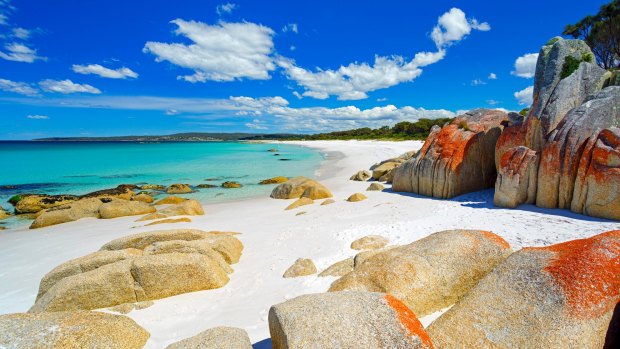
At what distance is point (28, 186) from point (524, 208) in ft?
118

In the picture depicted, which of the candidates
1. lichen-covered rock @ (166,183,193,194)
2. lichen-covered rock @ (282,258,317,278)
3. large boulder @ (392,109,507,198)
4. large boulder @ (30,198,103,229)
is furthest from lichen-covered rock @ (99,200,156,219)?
large boulder @ (392,109,507,198)

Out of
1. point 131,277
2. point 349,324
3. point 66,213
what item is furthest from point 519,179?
point 66,213

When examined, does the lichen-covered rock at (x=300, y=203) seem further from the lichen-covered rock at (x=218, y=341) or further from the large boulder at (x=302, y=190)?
the lichen-covered rock at (x=218, y=341)

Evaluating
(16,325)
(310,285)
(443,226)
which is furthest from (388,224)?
(16,325)

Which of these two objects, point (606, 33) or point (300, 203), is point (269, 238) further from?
point (606, 33)

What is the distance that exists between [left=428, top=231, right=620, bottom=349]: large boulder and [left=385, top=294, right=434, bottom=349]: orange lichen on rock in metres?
0.66

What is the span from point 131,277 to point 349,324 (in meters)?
4.82

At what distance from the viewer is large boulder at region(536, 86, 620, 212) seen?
942 cm

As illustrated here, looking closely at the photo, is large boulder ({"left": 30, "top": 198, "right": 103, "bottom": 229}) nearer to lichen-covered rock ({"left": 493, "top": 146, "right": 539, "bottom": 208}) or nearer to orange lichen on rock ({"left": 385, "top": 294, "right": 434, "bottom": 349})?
orange lichen on rock ({"left": 385, "top": 294, "right": 434, "bottom": 349})

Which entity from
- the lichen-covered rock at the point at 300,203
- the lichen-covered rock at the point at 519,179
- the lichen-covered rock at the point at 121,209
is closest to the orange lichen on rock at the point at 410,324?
the lichen-covered rock at the point at 519,179

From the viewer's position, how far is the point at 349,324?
3170 millimetres

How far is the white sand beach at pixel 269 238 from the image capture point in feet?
18.5

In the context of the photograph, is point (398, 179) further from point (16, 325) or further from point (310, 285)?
point (16, 325)

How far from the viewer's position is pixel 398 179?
617 inches
